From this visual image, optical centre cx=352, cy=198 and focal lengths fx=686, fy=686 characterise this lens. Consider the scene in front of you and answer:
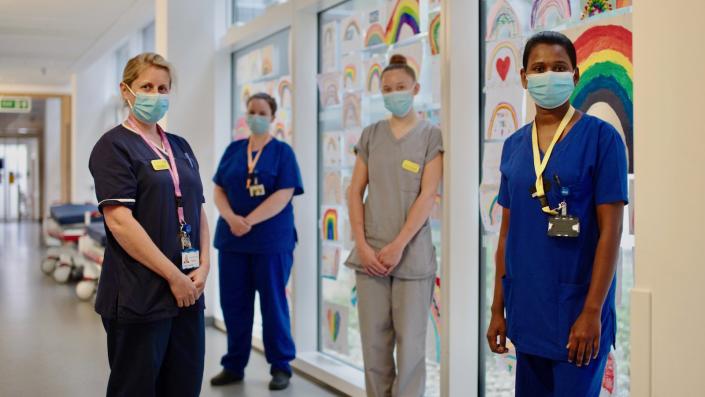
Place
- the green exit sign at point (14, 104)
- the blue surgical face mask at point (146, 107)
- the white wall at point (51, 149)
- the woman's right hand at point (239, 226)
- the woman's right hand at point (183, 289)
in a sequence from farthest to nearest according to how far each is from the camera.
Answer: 1. the white wall at point (51, 149)
2. the green exit sign at point (14, 104)
3. the woman's right hand at point (239, 226)
4. the blue surgical face mask at point (146, 107)
5. the woman's right hand at point (183, 289)

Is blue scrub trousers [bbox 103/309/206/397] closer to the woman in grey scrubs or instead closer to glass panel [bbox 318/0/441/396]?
the woman in grey scrubs

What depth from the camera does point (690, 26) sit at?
1.67 meters

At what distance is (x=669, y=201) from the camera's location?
1.71 metres

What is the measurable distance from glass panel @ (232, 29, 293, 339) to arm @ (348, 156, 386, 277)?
1.61m

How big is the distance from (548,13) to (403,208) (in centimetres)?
99

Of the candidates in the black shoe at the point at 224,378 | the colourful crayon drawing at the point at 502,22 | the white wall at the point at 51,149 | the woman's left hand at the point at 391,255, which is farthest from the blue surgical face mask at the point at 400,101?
the white wall at the point at 51,149

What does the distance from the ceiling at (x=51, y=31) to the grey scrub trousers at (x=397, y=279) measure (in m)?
4.94

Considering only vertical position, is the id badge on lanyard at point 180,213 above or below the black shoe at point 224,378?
above

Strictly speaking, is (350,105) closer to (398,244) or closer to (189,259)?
(398,244)

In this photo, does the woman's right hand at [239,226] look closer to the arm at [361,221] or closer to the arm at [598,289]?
the arm at [361,221]

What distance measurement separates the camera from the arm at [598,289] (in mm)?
1793

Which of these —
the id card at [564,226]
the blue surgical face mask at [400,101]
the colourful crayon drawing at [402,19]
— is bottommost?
the id card at [564,226]

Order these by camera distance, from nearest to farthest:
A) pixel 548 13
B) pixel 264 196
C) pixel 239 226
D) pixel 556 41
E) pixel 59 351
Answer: pixel 556 41, pixel 548 13, pixel 239 226, pixel 264 196, pixel 59 351

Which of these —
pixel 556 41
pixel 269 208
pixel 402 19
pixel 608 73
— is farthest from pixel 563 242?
pixel 269 208
